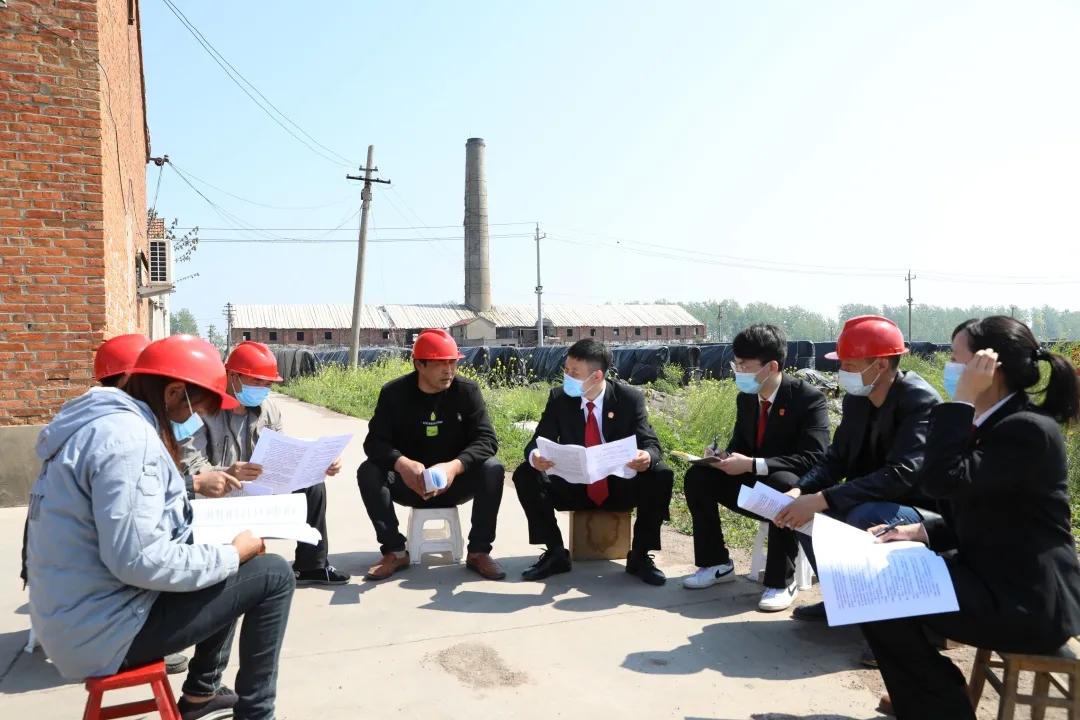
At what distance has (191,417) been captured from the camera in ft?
8.04

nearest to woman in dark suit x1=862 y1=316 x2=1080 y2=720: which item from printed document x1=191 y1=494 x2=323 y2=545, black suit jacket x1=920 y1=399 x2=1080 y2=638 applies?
black suit jacket x1=920 y1=399 x2=1080 y2=638

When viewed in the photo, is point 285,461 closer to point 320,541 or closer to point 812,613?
point 320,541

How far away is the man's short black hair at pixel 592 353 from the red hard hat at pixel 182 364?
2.67 m

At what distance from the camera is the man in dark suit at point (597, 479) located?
15.2 feet

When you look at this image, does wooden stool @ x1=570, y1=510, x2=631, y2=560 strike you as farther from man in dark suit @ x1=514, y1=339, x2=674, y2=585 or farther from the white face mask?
the white face mask

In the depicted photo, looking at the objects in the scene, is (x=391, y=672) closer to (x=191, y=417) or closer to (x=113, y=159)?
(x=191, y=417)

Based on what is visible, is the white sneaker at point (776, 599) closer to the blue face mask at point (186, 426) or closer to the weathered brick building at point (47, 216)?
the blue face mask at point (186, 426)

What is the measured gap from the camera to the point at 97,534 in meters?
2.08

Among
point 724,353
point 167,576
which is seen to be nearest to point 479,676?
point 167,576

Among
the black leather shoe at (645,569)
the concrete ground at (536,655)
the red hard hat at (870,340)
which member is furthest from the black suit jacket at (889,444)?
the black leather shoe at (645,569)

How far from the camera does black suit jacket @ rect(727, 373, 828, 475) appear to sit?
4.32m

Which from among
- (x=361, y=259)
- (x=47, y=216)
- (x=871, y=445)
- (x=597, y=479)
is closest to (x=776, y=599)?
(x=871, y=445)

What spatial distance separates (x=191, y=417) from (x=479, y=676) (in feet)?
5.50

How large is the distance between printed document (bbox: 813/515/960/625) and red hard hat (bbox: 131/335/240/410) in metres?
1.96
